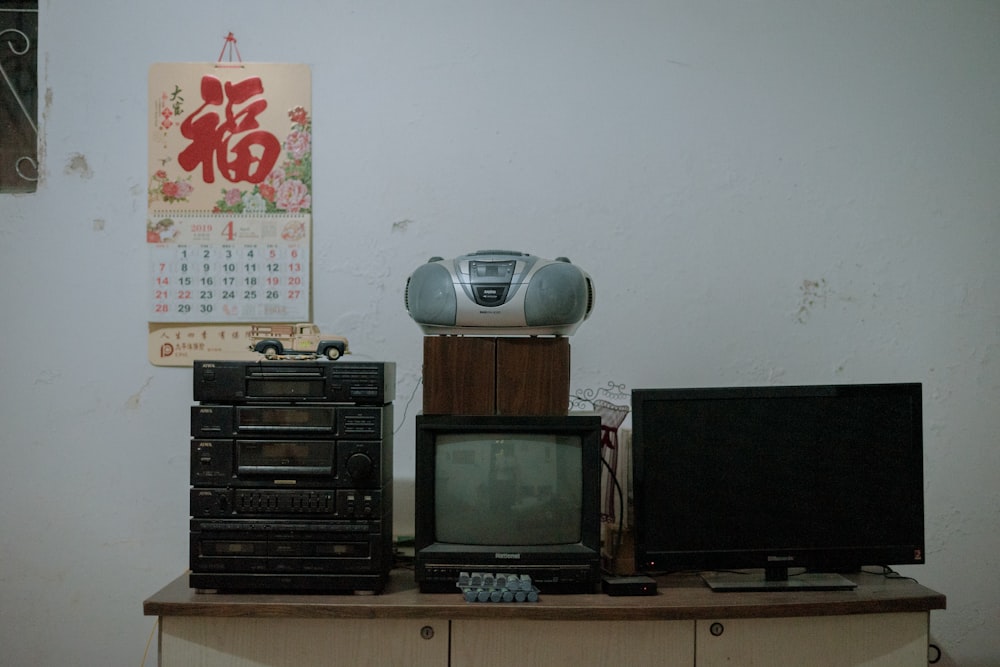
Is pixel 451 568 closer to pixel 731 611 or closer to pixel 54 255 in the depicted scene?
pixel 731 611

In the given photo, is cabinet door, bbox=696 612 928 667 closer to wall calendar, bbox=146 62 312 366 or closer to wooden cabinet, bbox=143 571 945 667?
wooden cabinet, bbox=143 571 945 667

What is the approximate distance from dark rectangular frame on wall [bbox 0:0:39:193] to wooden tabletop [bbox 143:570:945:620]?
47.3 inches

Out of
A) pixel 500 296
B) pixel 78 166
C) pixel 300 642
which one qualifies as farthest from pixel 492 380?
pixel 78 166

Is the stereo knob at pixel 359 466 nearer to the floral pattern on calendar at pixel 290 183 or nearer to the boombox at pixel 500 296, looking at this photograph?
the boombox at pixel 500 296

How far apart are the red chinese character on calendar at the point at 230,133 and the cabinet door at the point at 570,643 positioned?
128cm

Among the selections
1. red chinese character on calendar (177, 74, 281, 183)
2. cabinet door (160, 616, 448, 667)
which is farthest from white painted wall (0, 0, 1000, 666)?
cabinet door (160, 616, 448, 667)

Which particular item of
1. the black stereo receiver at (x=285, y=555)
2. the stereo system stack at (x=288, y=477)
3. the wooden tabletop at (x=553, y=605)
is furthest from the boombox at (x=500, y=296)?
the wooden tabletop at (x=553, y=605)

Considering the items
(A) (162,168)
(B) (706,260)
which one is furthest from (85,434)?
(B) (706,260)

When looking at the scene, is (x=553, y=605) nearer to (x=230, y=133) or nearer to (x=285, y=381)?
(x=285, y=381)

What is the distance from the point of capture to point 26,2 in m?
2.13

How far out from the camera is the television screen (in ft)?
5.62

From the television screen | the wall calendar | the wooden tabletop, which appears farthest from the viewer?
the wall calendar

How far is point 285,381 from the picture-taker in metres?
1.70

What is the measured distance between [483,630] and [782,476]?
0.74 m
